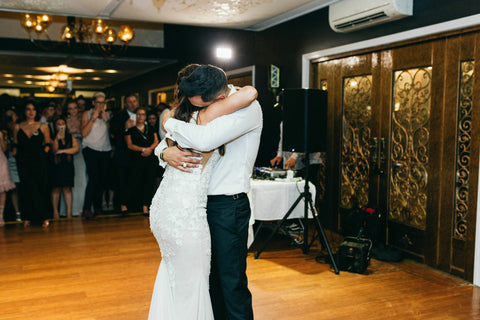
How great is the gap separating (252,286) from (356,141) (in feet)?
7.45

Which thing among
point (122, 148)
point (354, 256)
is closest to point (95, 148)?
point (122, 148)

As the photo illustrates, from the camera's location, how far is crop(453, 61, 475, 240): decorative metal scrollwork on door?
12.3 feet

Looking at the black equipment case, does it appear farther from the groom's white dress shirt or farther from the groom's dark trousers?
the groom's white dress shirt

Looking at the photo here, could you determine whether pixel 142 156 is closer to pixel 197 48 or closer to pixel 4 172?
pixel 4 172

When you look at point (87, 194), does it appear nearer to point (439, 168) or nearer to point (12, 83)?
point (439, 168)

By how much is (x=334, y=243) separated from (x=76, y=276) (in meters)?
2.67

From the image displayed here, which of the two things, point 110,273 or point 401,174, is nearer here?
point 110,273

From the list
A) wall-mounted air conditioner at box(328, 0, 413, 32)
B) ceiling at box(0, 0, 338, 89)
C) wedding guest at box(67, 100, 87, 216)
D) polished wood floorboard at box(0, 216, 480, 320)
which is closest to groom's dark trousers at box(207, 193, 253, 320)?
polished wood floorboard at box(0, 216, 480, 320)

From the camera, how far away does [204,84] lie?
6.13ft

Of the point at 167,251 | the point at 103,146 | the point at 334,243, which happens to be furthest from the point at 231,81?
the point at 167,251

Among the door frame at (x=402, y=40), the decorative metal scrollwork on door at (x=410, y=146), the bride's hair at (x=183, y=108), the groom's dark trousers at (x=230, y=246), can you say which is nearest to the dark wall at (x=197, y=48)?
the door frame at (x=402, y=40)

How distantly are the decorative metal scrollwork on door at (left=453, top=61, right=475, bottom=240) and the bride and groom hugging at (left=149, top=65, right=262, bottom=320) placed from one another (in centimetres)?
252

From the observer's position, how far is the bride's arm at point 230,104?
190cm

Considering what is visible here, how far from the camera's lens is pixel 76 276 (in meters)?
3.84
